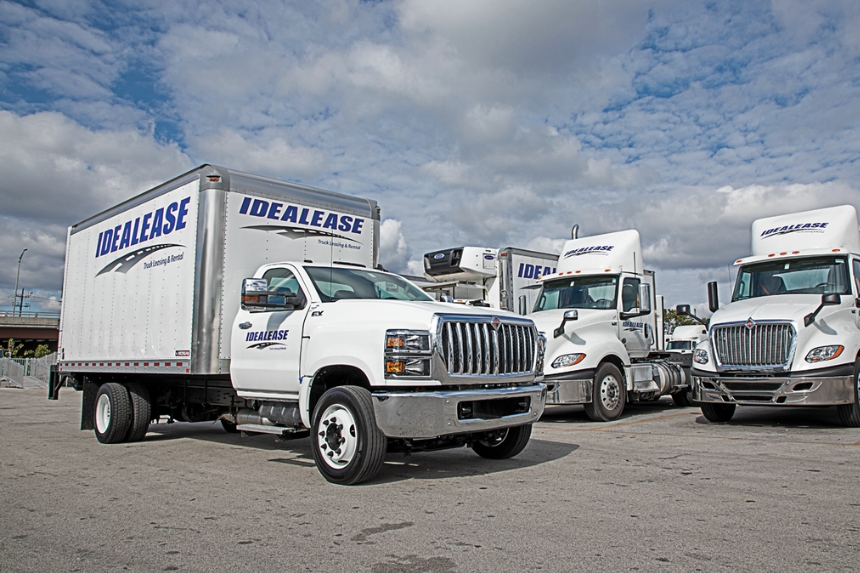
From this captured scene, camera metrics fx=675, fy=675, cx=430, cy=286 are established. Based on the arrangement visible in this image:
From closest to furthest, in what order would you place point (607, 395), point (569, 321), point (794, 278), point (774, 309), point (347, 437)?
point (347, 437) → point (774, 309) → point (794, 278) → point (607, 395) → point (569, 321)

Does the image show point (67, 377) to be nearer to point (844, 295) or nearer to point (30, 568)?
point (30, 568)

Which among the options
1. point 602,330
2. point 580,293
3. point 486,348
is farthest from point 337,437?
point 580,293

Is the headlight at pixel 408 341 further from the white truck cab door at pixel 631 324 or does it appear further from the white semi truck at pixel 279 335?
the white truck cab door at pixel 631 324

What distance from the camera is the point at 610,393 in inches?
459

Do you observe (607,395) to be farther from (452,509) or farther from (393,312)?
(452,509)

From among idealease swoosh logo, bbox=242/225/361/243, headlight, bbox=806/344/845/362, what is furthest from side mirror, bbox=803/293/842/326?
idealease swoosh logo, bbox=242/225/361/243

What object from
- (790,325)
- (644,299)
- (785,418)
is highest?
(644,299)

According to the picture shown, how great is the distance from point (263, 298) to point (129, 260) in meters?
4.04

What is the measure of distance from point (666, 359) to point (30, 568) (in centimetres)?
1297

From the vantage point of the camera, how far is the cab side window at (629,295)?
12656mm

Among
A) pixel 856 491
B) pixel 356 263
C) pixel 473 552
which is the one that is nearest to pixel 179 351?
pixel 356 263

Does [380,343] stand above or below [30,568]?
above

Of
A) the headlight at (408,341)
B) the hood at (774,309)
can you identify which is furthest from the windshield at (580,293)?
the headlight at (408,341)

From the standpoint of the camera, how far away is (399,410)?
5.63 meters
